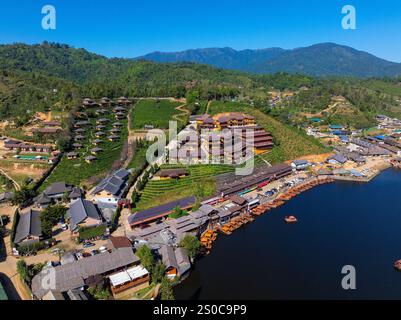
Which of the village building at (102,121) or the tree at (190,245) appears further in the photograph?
the village building at (102,121)

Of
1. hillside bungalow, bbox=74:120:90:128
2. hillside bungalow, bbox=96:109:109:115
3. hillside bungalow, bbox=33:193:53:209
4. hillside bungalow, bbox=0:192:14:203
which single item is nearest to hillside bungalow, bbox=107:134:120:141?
hillside bungalow, bbox=74:120:90:128

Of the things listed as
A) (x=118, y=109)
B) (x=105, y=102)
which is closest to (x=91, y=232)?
(x=118, y=109)

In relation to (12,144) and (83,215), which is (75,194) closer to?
(83,215)

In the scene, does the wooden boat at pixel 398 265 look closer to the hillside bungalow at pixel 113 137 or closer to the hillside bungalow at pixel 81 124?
the hillside bungalow at pixel 113 137

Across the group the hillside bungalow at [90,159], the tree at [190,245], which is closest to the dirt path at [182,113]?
the hillside bungalow at [90,159]

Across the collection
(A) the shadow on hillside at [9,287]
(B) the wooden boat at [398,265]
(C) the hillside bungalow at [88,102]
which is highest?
(C) the hillside bungalow at [88,102]

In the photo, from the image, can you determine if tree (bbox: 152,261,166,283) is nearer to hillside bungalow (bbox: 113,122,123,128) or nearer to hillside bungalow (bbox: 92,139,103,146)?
hillside bungalow (bbox: 92,139,103,146)
